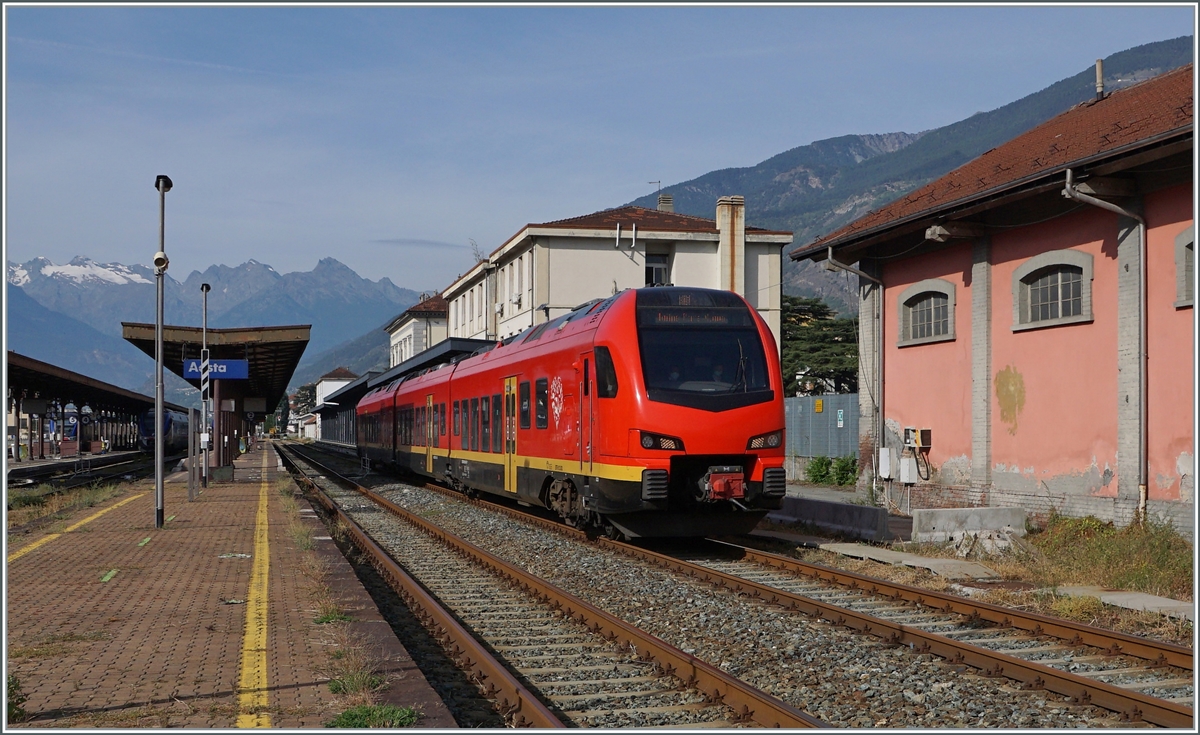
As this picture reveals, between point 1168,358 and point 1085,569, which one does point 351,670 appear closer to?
point 1085,569

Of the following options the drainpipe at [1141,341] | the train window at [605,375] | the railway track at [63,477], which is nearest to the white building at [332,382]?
the railway track at [63,477]

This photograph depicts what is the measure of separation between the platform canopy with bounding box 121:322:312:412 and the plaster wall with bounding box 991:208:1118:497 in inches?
688

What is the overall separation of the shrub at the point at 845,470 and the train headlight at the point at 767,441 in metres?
12.9

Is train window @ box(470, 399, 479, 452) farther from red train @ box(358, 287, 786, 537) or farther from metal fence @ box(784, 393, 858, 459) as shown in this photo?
metal fence @ box(784, 393, 858, 459)

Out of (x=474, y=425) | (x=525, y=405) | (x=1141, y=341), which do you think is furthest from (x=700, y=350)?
(x=474, y=425)

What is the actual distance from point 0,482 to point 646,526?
7221mm

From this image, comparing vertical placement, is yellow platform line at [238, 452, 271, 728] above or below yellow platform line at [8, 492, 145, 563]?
above

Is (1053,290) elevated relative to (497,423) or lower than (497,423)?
elevated

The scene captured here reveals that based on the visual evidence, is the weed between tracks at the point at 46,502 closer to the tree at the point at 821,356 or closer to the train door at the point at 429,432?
the train door at the point at 429,432

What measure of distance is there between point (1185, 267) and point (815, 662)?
823 cm

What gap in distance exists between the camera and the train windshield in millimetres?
12938

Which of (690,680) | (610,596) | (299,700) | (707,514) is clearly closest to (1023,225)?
(707,514)

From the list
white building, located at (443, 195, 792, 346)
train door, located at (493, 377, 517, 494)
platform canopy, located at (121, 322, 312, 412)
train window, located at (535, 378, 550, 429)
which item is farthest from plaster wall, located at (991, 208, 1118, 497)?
white building, located at (443, 195, 792, 346)

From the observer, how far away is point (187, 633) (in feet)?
26.8
